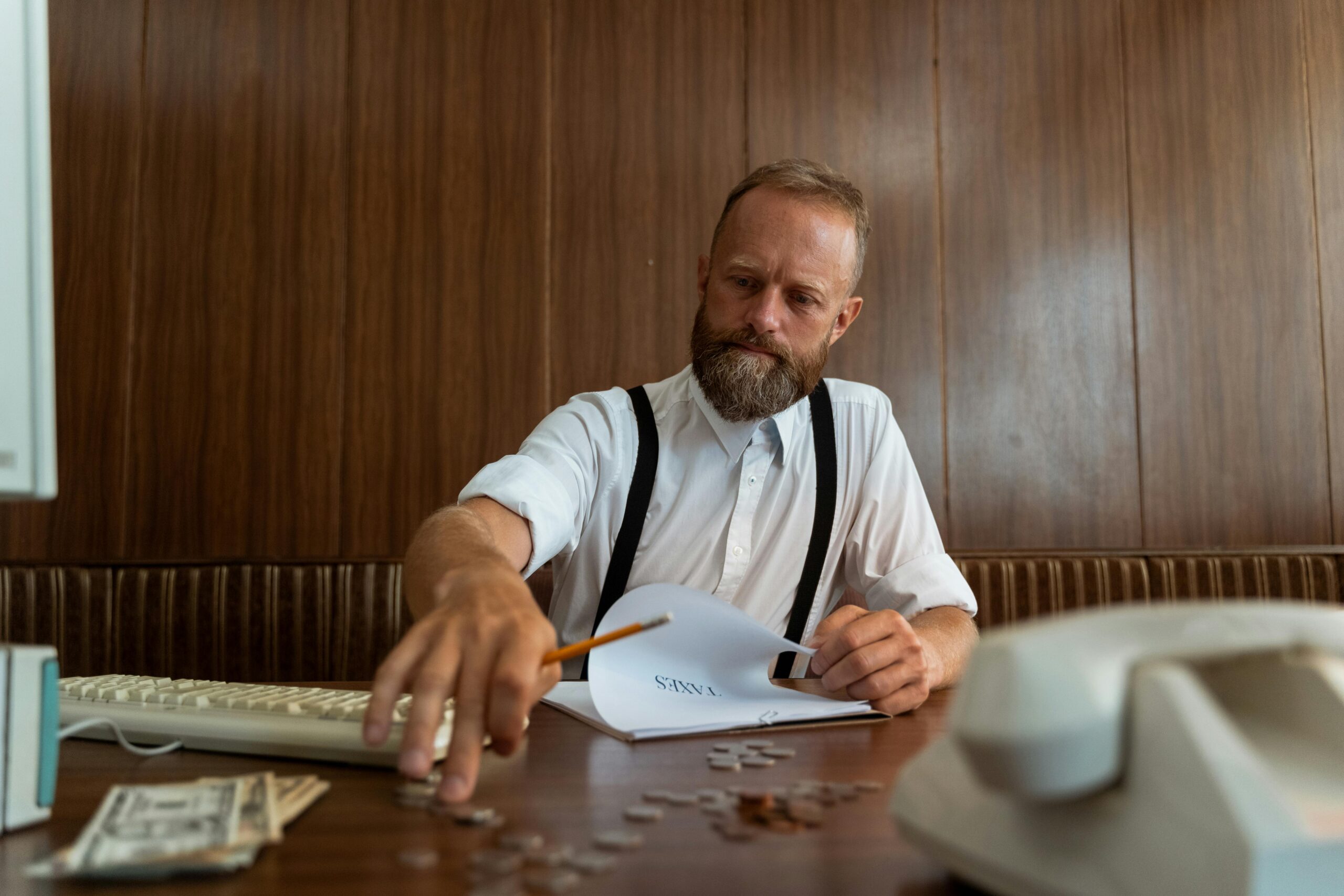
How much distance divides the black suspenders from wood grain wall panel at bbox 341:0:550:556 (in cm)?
107

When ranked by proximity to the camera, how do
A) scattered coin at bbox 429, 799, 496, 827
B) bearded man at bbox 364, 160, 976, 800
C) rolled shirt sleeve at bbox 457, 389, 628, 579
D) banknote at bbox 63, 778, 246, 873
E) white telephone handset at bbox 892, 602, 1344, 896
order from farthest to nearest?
bearded man at bbox 364, 160, 976, 800 → rolled shirt sleeve at bbox 457, 389, 628, 579 → scattered coin at bbox 429, 799, 496, 827 → banknote at bbox 63, 778, 246, 873 → white telephone handset at bbox 892, 602, 1344, 896

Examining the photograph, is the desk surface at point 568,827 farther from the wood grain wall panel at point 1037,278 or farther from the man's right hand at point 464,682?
the wood grain wall panel at point 1037,278

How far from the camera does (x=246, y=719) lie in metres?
0.84

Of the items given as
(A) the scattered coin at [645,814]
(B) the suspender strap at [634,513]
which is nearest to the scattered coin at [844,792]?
(A) the scattered coin at [645,814]

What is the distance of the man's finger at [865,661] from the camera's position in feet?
3.57

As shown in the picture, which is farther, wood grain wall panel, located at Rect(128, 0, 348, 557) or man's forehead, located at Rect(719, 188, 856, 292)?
wood grain wall panel, located at Rect(128, 0, 348, 557)

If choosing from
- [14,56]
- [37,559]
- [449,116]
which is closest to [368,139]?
[449,116]

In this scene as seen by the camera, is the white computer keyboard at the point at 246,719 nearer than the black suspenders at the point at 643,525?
Yes

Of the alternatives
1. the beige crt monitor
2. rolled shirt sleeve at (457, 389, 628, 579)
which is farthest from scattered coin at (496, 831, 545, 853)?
rolled shirt sleeve at (457, 389, 628, 579)

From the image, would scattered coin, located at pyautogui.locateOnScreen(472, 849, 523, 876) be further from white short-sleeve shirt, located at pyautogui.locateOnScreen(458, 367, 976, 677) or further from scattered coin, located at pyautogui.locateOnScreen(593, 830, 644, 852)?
white short-sleeve shirt, located at pyautogui.locateOnScreen(458, 367, 976, 677)

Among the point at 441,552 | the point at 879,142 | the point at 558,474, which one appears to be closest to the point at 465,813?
the point at 441,552

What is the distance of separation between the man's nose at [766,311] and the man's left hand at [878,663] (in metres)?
0.86

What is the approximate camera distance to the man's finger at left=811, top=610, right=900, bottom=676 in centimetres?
111

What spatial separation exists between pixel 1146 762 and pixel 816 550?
146cm
